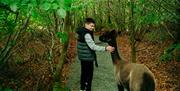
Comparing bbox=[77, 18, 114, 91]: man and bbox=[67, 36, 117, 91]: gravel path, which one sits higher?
bbox=[77, 18, 114, 91]: man

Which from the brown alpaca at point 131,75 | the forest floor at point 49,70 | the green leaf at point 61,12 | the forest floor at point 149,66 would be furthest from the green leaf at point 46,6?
the forest floor at point 149,66

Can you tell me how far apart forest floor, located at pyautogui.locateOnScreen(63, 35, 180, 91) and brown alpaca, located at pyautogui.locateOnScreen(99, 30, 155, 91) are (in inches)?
154

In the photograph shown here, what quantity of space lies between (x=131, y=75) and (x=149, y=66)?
1024 cm

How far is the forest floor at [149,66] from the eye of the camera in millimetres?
14086

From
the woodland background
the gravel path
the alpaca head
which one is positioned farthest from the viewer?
the gravel path

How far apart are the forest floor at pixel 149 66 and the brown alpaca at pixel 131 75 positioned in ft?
12.9

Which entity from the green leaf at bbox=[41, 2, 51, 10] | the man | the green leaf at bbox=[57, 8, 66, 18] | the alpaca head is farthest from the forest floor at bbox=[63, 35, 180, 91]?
the green leaf at bbox=[57, 8, 66, 18]

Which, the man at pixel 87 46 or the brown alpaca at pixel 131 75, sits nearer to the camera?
the brown alpaca at pixel 131 75

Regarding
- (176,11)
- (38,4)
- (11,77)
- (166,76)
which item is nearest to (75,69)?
(166,76)

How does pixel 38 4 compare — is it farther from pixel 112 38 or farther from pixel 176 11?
pixel 176 11

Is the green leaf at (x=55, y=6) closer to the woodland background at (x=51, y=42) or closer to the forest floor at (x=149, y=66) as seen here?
the woodland background at (x=51, y=42)

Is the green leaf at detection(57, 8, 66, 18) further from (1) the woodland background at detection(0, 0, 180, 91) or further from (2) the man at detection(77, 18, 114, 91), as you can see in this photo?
(2) the man at detection(77, 18, 114, 91)

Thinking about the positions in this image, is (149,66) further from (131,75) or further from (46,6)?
(46,6)

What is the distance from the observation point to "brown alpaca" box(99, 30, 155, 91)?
8266mm
